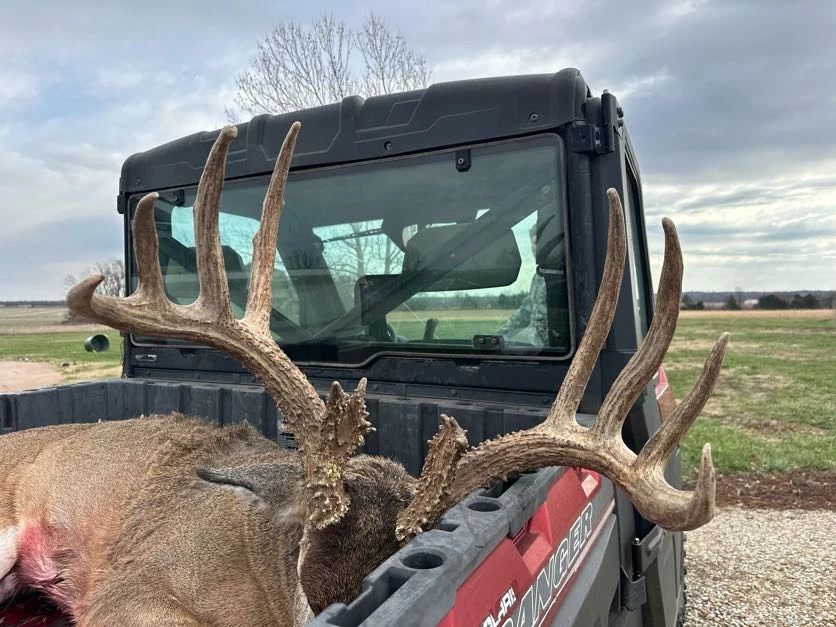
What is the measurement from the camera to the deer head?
6.44 feet

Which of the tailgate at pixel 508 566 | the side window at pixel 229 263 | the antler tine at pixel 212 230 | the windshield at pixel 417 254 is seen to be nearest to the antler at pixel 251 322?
the antler tine at pixel 212 230

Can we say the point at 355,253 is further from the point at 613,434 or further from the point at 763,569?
the point at 763,569

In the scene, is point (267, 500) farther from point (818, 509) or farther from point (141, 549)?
point (818, 509)

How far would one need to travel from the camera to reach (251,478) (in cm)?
257

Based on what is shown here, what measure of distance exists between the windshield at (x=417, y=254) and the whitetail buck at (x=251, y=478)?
2.23 feet

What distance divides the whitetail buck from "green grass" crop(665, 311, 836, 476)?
693cm

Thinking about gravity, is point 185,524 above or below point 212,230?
below

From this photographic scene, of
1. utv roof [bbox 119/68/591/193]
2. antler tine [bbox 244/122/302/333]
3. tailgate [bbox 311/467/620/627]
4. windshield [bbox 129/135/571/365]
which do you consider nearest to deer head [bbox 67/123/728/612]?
tailgate [bbox 311/467/620/627]

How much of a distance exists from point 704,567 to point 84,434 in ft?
17.1

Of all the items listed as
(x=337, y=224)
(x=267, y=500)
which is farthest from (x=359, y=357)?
(x=267, y=500)

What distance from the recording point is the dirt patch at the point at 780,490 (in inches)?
295

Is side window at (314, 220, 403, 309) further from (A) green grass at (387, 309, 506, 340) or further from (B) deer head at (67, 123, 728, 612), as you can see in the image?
(B) deer head at (67, 123, 728, 612)

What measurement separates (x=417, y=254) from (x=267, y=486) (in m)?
1.31

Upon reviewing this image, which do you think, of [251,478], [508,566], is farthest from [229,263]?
[508,566]
